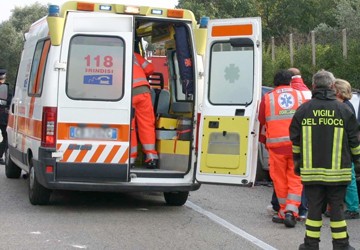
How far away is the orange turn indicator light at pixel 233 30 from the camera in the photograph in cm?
905

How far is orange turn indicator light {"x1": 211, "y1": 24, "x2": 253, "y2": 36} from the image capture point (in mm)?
9047

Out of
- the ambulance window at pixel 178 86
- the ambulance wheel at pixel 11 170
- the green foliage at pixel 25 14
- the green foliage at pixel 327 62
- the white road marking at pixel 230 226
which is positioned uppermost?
the green foliage at pixel 25 14

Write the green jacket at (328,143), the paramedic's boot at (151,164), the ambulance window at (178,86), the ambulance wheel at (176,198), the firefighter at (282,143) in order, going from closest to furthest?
the green jacket at (328,143)
the firefighter at (282,143)
the paramedic's boot at (151,164)
the ambulance wheel at (176,198)
the ambulance window at (178,86)

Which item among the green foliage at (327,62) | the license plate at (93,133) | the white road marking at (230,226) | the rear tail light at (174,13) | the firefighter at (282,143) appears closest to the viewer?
the white road marking at (230,226)

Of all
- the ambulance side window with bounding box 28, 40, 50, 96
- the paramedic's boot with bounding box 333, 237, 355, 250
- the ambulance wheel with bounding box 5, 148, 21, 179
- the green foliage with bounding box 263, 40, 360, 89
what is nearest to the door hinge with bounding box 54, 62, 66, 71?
the ambulance side window with bounding box 28, 40, 50, 96

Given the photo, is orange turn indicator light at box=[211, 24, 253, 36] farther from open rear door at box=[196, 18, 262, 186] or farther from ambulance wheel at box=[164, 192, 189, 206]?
ambulance wheel at box=[164, 192, 189, 206]

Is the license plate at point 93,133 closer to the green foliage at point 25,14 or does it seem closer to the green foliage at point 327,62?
the green foliage at point 327,62

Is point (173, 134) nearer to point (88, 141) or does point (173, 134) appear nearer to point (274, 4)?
point (88, 141)

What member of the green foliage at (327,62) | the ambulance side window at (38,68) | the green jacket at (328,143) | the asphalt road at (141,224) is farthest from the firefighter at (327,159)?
the green foliage at (327,62)

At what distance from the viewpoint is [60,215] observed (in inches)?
368

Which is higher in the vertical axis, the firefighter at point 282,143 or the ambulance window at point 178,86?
the ambulance window at point 178,86

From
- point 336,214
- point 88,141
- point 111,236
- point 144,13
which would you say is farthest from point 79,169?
point 336,214

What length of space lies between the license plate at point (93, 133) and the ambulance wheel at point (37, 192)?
0.91m

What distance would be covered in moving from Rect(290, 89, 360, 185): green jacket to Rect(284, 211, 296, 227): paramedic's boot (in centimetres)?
189
